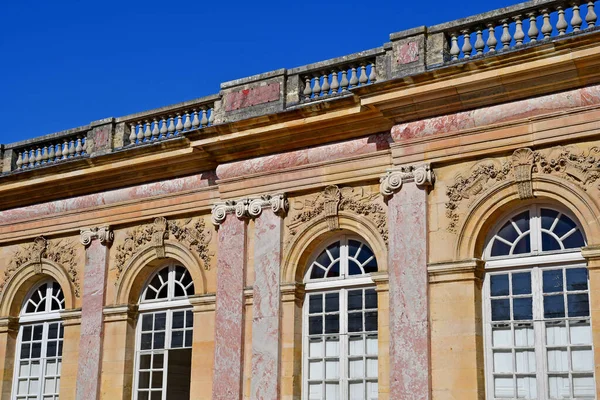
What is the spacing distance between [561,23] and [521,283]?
305cm

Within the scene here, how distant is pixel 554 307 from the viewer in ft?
36.2

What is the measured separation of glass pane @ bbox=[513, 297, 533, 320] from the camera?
36.7ft

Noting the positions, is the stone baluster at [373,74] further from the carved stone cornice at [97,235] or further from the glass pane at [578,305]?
the carved stone cornice at [97,235]

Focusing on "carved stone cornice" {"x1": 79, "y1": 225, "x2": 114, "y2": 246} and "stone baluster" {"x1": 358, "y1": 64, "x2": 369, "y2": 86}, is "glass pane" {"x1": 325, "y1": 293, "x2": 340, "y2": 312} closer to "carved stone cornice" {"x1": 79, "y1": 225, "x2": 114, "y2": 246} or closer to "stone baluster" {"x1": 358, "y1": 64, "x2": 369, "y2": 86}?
"stone baluster" {"x1": 358, "y1": 64, "x2": 369, "y2": 86}

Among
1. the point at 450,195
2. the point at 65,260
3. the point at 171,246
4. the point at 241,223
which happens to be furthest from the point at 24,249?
the point at 450,195

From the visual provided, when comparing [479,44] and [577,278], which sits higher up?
[479,44]

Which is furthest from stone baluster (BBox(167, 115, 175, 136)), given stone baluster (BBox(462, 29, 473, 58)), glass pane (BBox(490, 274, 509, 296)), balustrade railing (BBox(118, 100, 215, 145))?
glass pane (BBox(490, 274, 509, 296))

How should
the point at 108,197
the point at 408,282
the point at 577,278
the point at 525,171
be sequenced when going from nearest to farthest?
the point at 577,278 → the point at 525,171 → the point at 408,282 → the point at 108,197

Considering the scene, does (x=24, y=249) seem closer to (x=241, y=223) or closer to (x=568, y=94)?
(x=241, y=223)

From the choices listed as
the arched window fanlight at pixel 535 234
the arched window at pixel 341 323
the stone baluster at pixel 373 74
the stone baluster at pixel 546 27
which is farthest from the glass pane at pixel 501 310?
the stone baluster at pixel 373 74

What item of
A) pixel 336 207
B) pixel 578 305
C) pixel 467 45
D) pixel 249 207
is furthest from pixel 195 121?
pixel 578 305

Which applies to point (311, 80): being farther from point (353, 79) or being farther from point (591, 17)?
point (591, 17)

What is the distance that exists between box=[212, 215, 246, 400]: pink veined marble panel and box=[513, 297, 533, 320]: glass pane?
376 centimetres

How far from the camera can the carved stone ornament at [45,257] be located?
1535 cm
